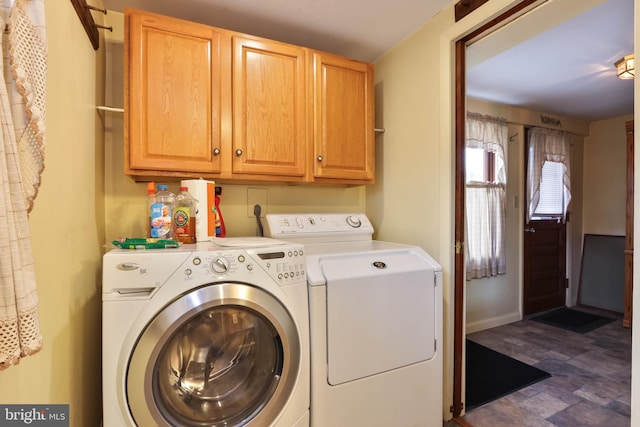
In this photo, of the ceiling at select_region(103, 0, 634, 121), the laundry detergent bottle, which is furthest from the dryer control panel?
the ceiling at select_region(103, 0, 634, 121)

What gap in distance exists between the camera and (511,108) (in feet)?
11.0


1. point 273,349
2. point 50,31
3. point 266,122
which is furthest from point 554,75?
point 50,31

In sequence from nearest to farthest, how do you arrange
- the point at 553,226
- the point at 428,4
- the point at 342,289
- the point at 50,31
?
the point at 50,31, the point at 342,289, the point at 428,4, the point at 553,226

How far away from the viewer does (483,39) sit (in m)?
1.68

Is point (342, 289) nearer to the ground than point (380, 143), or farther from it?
nearer to the ground

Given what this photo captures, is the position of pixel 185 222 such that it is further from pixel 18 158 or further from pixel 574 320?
pixel 574 320

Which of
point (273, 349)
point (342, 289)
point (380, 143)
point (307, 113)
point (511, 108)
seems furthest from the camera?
point (511, 108)

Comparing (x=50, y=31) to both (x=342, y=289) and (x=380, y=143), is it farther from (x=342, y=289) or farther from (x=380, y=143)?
(x=380, y=143)

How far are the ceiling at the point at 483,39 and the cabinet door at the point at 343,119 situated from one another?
20 cm

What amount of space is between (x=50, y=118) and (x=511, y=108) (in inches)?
151

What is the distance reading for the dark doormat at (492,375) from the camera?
6.65 ft

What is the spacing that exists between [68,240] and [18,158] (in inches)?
24.7

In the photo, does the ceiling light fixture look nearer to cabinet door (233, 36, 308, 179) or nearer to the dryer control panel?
the dryer control panel

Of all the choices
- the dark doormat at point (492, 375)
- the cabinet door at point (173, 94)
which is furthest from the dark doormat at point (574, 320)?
the cabinet door at point (173, 94)
